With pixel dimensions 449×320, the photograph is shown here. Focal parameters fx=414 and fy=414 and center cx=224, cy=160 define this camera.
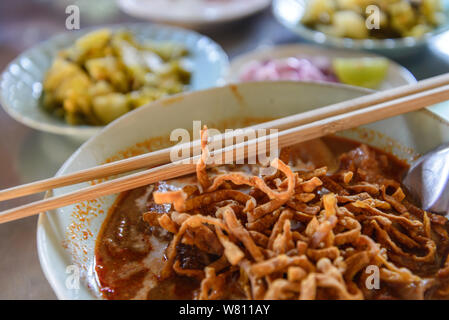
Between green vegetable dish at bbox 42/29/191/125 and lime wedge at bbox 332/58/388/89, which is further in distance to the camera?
lime wedge at bbox 332/58/388/89

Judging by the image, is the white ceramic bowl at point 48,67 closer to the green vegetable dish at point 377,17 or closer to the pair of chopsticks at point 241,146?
the pair of chopsticks at point 241,146

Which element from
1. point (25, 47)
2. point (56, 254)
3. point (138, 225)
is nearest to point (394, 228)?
point (138, 225)

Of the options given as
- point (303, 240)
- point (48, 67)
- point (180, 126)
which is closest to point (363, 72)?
point (180, 126)

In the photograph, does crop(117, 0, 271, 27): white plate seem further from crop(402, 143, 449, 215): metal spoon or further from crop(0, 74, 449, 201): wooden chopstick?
crop(402, 143, 449, 215): metal spoon

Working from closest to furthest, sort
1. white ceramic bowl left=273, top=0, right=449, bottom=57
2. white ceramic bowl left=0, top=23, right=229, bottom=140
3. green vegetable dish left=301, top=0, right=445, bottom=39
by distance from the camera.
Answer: white ceramic bowl left=0, top=23, right=229, bottom=140 → white ceramic bowl left=273, top=0, right=449, bottom=57 → green vegetable dish left=301, top=0, right=445, bottom=39

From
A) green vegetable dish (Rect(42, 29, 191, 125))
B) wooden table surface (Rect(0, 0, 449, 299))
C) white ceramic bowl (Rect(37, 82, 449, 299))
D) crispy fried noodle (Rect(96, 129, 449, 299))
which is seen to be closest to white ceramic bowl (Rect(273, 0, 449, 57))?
wooden table surface (Rect(0, 0, 449, 299))
